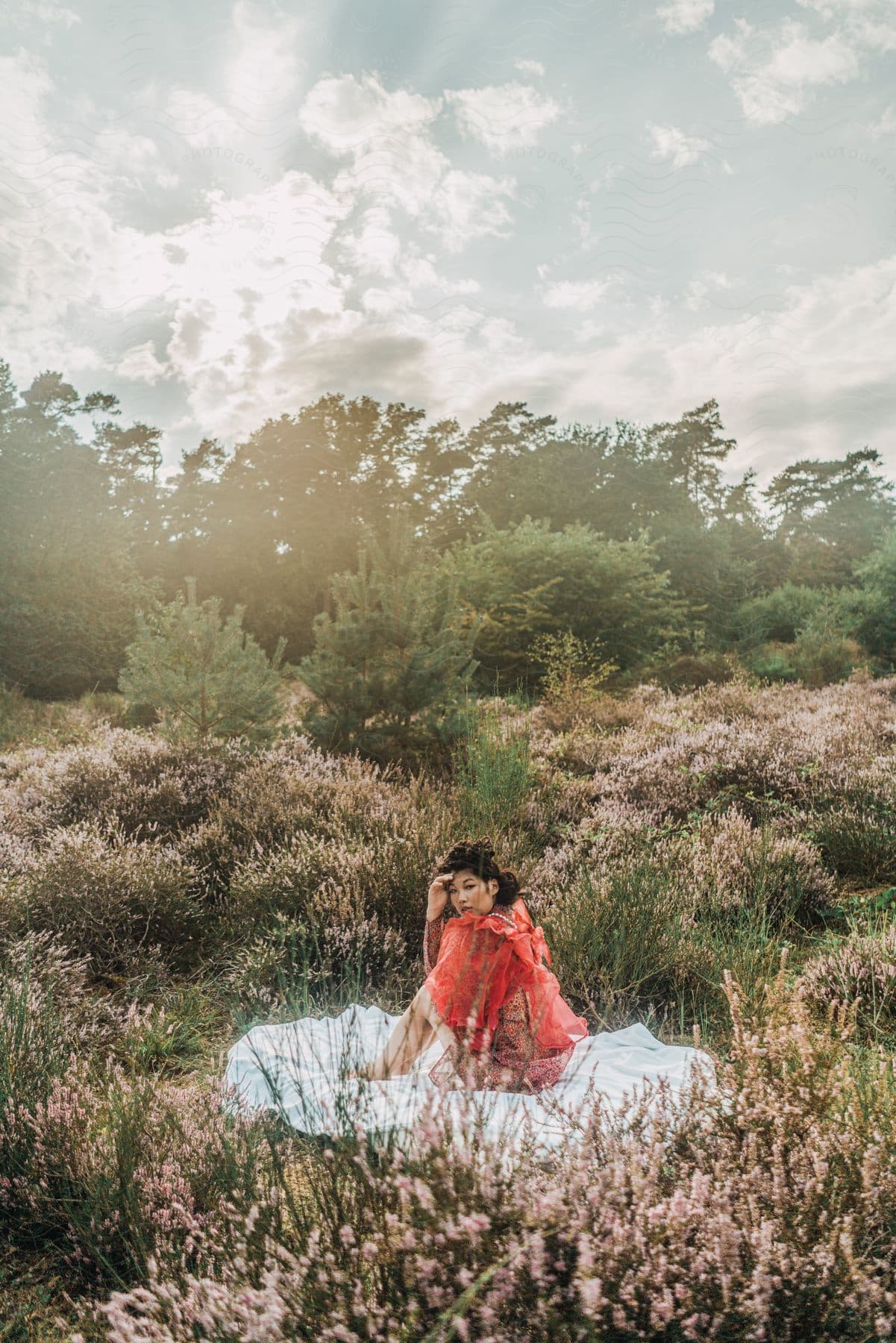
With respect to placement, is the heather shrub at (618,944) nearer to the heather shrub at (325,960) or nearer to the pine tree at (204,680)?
the heather shrub at (325,960)

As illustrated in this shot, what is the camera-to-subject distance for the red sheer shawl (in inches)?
115

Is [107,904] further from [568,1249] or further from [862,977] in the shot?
[862,977]

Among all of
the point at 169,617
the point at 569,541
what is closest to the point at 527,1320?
the point at 169,617

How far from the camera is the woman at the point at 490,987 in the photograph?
9.53 ft

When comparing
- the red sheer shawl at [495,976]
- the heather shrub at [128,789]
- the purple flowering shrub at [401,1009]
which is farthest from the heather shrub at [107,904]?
the red sheer shawl at [495,976]

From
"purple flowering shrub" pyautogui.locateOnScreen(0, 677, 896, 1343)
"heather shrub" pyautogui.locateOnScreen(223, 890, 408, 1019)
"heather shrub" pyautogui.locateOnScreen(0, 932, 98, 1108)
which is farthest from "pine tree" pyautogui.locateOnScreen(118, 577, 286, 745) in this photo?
"heather shrub" pyautogui.locateOnScreen(0, 932, 98, 1108)

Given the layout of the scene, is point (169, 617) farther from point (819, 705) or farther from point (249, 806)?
point (819, 705)

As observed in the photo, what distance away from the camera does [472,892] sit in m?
3.06

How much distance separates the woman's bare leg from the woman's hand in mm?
295

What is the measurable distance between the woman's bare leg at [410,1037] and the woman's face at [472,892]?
13.3 inches

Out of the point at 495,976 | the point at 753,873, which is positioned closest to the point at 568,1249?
the point at 495,976

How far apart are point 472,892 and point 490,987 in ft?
1.12

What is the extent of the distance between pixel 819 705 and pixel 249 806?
7.98 meters

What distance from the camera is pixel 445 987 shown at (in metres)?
2.95
